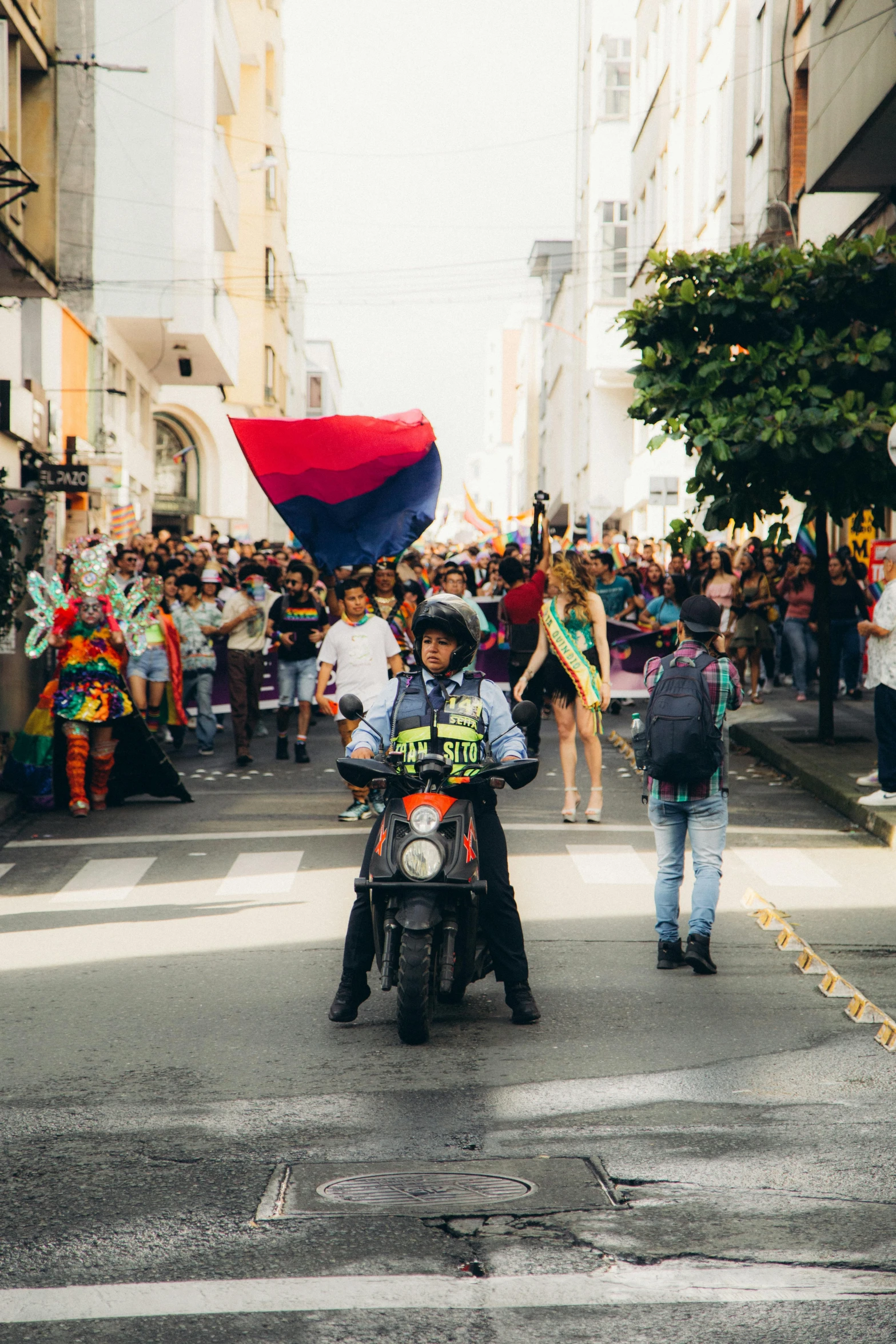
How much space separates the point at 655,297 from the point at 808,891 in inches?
263

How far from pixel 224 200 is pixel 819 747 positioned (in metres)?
25.5

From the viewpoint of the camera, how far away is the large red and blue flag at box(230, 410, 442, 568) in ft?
51.1

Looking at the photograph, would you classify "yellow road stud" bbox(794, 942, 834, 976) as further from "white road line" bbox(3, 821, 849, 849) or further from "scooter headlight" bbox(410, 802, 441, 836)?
"white road line" bbox(3, 821, 849, 849)

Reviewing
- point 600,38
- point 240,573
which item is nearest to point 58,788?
point 240,573

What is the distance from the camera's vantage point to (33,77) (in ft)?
81.6

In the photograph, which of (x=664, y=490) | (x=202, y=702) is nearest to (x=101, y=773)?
(x=202, y=702)

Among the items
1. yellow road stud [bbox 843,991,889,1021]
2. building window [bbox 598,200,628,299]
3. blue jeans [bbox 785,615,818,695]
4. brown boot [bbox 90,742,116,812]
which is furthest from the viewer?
building window [bbox 598,200,628,299]

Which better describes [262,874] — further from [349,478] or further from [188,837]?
[349,478]

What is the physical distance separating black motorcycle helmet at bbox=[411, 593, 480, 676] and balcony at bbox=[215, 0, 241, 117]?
31129 millimetres

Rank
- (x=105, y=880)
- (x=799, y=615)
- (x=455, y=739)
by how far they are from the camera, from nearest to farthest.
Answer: (x=455, y=739), (x=105, y=880), (x=799, y=615)

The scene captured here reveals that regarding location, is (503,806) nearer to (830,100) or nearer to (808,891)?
(808,891)

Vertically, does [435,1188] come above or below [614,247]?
below

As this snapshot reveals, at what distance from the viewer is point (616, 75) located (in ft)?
171

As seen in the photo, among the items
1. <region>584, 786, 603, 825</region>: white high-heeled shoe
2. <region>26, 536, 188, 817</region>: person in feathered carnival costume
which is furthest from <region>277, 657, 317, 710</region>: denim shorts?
<region>584, 786, 603, 825</region>: white high-heeled shoe
